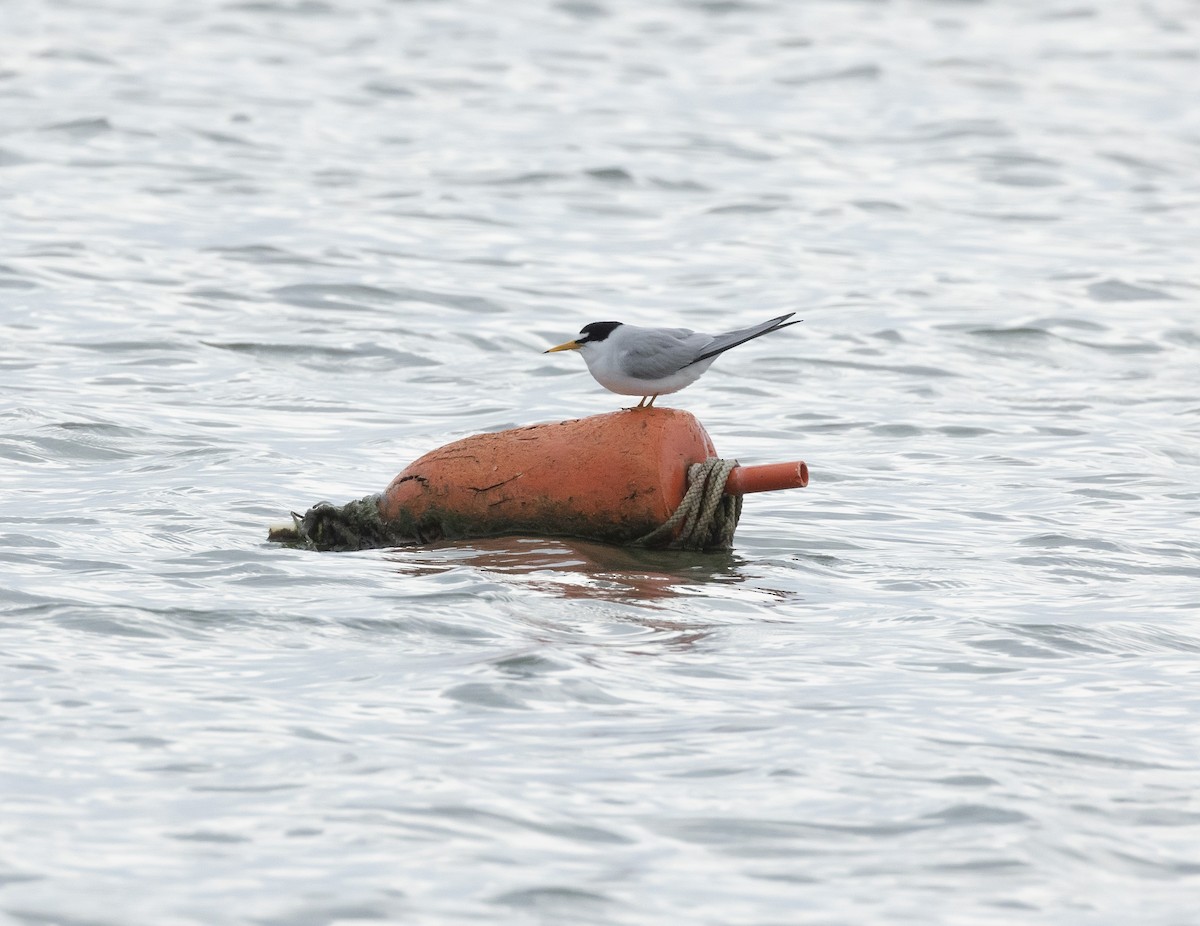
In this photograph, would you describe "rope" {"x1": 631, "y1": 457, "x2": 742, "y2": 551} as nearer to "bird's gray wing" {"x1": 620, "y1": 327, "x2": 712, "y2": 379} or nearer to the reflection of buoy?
the reflection of buoy

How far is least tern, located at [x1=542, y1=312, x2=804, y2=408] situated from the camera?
828 cm

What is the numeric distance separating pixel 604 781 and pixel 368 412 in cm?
671

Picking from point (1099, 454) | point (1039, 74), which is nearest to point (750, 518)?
point (1099, 454)

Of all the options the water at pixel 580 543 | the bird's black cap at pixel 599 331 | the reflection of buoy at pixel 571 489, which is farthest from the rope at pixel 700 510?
the bird's black cap at pixel 599 331

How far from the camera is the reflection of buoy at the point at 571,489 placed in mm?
8422

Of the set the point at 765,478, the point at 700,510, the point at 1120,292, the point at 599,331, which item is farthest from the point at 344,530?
the point at 1120,292

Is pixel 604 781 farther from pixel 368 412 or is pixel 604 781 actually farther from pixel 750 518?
pixel 368 412

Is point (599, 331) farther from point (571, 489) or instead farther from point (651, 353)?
point (571, 489)

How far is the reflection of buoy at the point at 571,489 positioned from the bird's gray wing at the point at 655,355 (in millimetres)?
268

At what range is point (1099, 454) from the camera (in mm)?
11648

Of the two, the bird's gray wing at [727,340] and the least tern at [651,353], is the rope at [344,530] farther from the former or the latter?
the bird's gray wing at [727,340]

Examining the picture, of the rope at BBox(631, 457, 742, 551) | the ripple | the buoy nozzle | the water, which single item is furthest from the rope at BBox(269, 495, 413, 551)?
the ripple

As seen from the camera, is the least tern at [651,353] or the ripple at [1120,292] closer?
the least tern at [651,353]

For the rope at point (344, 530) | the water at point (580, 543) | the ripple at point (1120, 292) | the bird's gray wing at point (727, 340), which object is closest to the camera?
the water at point (580, 543)
